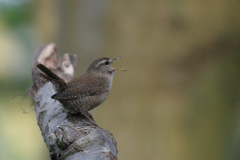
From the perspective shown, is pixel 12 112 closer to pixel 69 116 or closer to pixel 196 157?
pixel 69 116

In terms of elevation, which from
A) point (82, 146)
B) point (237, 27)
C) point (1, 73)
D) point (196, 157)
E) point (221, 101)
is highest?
point (237, 27)

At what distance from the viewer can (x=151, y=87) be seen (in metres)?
3.34

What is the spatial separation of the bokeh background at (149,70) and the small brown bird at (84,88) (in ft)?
3.86

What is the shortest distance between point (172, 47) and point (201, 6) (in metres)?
0.66

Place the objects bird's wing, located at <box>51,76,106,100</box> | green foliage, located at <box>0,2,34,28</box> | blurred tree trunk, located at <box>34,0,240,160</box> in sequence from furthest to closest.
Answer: green foliage, located at <box>0,2,34,28</box>
blurred tree trunk, located at <box>34,0,240,160</box>
bird's wing, located at <box>51,76,106,100</box>

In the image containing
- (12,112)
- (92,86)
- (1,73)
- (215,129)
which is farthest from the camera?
(1,73)

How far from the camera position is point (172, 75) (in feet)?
10.7

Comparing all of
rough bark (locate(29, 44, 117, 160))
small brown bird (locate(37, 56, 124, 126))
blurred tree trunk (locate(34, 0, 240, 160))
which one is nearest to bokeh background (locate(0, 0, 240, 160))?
blurred tree trunk (locate(34, 0, 240, 160))

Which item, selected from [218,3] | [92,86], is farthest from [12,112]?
[218,3]

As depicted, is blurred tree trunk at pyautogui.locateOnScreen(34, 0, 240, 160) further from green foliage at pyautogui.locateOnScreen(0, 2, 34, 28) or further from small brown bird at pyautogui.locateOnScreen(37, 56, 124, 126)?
small brown bird at pyautogui.locateOnScreen(37, 56, 124, 126)

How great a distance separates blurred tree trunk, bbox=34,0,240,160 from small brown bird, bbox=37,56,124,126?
1494 millimetres

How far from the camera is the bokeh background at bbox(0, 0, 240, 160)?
2842 mm

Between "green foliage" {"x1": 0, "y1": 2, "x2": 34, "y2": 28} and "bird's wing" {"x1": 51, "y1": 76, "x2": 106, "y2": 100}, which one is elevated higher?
"green foliage" {"x1": 0, "y1": 2, "x2": 34, "y2": 28}

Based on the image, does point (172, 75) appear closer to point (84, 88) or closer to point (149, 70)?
point (149, 70)
